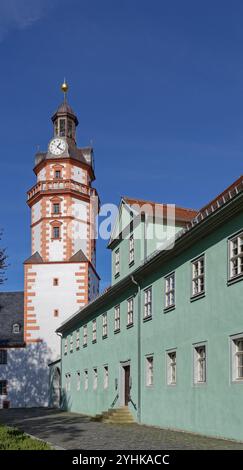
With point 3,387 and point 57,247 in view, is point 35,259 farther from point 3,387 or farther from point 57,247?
point 3,387

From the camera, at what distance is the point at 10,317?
196 feet

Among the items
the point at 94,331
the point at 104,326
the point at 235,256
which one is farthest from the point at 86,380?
the point at 235,256

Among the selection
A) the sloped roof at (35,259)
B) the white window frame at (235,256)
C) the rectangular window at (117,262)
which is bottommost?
the white window frame at (235,256)

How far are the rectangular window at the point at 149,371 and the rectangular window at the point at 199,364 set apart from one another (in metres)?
4.90

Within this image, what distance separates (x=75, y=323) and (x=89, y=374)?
5.60m

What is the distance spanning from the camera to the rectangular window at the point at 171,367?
22.4m

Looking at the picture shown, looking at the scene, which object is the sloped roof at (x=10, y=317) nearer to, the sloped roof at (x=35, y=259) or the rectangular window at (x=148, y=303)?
the sloped roof at (x=35, y=259)

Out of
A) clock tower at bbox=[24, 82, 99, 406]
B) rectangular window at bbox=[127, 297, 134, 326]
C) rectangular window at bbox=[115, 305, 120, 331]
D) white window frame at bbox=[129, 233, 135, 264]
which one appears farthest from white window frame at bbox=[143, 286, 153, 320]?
clock tower at bbox=[24, 82, 99, 406]

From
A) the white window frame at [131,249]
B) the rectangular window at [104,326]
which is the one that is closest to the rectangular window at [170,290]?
the white window frame at [131,249]

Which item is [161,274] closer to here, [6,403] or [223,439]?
[223,439]

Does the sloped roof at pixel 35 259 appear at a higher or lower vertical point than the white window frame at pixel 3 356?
higher

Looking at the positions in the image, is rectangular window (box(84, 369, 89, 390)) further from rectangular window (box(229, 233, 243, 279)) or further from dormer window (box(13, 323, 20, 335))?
dormer window (box(13, 323, 20, 335))

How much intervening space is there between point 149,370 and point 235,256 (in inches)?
349

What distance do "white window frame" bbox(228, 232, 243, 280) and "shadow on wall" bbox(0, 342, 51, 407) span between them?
36301 mm
